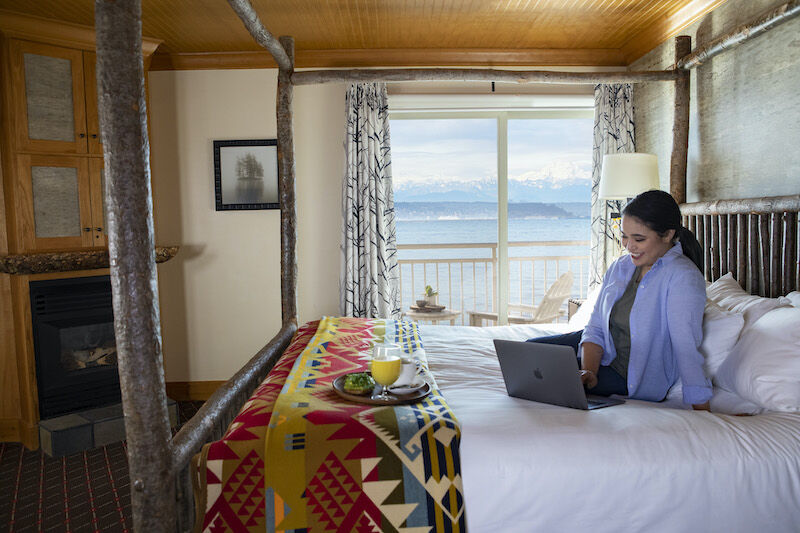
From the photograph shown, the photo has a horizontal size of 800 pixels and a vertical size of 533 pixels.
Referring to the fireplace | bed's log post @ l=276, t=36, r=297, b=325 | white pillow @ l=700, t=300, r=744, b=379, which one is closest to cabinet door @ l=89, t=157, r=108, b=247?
the fireplace

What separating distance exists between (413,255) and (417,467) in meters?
11.1

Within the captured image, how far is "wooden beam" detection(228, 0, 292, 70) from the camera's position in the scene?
7.65 feet

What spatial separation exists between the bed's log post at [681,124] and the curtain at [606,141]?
0.93m

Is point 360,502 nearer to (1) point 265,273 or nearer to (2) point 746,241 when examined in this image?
(2) point 746,241

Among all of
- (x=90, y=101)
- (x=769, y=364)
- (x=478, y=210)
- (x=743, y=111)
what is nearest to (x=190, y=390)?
(x=90, y=101)

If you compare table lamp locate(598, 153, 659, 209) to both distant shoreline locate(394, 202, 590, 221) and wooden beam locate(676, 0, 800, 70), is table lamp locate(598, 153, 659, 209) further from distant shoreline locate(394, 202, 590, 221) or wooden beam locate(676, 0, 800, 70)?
distant shoreline locate(394, 202, 590, 221)

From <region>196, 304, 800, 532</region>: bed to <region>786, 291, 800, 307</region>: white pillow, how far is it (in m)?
0.69

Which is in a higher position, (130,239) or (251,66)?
(251,66)

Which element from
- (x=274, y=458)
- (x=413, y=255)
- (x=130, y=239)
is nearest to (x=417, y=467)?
(x=274, y=458)

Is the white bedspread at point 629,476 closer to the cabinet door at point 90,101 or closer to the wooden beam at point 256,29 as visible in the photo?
the wooden beam at point 256,29

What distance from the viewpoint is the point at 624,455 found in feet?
5.53

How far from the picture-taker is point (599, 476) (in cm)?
165

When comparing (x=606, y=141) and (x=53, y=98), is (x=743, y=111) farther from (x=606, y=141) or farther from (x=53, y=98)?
(x=53, y=98)

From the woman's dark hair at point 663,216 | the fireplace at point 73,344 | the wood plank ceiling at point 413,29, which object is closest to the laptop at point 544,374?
the woman's dark hair at point 663,216
